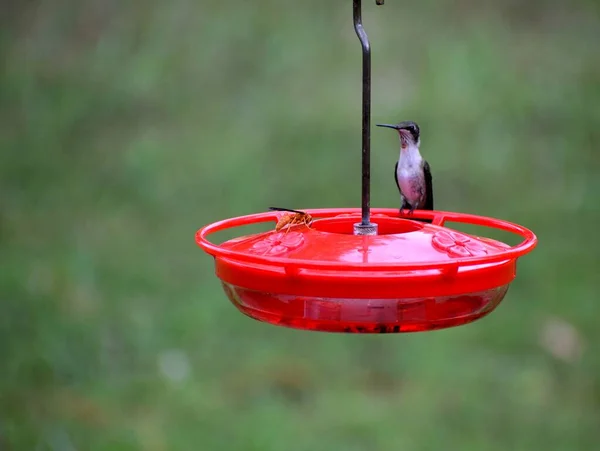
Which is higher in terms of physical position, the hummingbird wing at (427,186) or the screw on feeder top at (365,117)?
the screw on feeder top at (365,117)

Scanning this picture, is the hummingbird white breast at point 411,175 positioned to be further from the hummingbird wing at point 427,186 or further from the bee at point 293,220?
the bee at point 293,220

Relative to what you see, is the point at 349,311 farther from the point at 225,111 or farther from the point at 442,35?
the point at 442,35

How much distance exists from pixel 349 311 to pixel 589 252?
4143mm

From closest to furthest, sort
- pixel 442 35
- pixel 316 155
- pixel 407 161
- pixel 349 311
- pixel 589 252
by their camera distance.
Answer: pixel 349 311, pixel 407 161, pixel 589 252, pixel 316 155, pixel 442 35

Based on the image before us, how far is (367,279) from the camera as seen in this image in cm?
169

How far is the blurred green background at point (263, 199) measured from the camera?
15.6 feet

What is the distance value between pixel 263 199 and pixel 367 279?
4032 mm

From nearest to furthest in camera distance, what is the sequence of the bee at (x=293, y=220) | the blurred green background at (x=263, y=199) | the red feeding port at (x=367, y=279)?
the red feeding port at (x=367, y=279) < the bee at (x=293, y=220) < the blurred green background at (x=263, y=199)

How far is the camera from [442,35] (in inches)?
256

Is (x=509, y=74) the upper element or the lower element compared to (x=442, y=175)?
upper

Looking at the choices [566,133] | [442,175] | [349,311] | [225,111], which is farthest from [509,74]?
[349,311]

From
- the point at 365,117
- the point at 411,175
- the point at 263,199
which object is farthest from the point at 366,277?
the point at 263,199

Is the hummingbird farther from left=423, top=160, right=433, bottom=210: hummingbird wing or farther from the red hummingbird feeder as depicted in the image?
the red hummingbird feeder

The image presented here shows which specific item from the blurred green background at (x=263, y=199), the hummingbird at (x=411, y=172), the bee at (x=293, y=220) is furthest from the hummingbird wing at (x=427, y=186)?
the blurred green background at (x=263, y=199)
